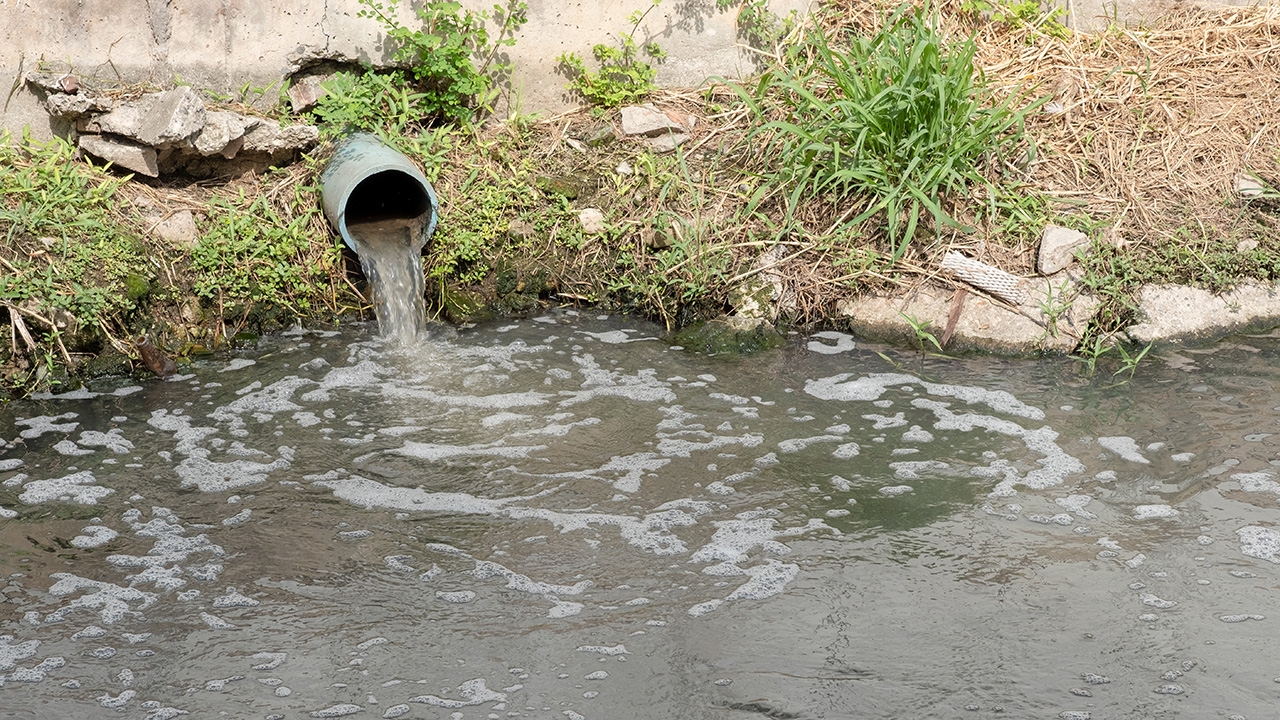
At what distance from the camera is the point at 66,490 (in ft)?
12.8

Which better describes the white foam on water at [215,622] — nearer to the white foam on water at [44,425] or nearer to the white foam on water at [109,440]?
the white foam on water at [109,440]

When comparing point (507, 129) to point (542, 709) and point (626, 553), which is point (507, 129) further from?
point (542, 709)

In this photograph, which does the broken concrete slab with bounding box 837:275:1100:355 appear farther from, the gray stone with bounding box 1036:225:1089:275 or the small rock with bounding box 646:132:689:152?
the small rock with bounding box 646:132:689:152

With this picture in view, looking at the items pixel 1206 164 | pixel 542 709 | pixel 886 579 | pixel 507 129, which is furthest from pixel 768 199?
pixel 542 709

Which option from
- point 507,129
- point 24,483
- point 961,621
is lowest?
point 961,621

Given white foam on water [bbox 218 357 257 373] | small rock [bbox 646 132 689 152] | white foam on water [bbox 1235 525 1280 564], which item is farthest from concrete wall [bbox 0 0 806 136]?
white foam on water [bbox 1235 525 1280 564]

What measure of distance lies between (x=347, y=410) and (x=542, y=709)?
1.98 metres

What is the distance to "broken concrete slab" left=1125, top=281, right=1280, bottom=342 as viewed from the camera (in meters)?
5.02

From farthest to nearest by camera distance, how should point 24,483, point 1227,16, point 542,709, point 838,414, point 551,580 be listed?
point 1227,16 → point 838,414 → point 24,483 → point 551,580 → point 542,709

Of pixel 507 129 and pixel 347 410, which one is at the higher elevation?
pixel 507 129

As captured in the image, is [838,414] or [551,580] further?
[838,414]

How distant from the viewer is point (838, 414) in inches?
176

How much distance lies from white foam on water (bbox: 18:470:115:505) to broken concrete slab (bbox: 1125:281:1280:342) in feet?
13.8

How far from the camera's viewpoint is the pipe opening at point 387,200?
560 cm
